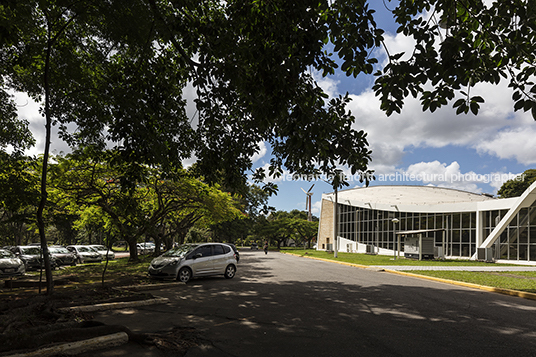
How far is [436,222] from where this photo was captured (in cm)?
3888

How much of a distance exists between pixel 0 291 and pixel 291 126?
37.0ft

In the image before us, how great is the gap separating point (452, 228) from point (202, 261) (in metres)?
32.3

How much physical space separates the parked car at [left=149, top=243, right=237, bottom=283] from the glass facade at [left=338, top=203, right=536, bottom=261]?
19.5 meters

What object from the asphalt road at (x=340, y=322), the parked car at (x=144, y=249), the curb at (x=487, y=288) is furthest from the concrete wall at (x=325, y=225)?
the asphalt road at (x=340, y=322)

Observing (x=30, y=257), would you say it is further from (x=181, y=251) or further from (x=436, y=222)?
(x=436, y=222)

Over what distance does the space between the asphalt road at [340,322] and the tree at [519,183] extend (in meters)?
55.6

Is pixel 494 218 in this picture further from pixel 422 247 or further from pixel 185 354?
pixel 185 354

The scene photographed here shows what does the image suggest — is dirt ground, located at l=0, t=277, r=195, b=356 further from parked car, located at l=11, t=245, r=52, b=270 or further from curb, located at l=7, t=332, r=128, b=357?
parked car, located at l=11, t=245, r=52, b=270

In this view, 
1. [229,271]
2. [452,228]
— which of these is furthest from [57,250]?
[452,228]

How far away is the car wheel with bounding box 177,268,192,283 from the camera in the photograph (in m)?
13.1

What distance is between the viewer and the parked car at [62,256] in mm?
22955

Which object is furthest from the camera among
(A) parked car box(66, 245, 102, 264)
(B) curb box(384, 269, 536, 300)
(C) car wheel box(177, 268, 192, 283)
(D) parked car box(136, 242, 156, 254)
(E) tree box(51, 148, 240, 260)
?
(D) parked car box(136, 242, 156, 254)

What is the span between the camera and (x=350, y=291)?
10.7 meters

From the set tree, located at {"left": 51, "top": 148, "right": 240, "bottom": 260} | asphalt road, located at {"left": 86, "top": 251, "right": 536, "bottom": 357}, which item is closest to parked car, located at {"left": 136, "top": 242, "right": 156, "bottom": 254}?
tree, located at {"left": 51, "top": 148, "right": 240, "bottom": 260}
